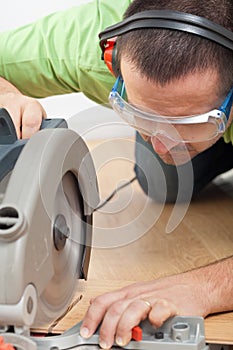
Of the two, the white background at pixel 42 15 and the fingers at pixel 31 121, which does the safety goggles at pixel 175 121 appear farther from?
the white background at pixel 42 15

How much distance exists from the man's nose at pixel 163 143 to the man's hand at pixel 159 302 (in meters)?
0.25

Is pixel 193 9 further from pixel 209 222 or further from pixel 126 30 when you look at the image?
pixel 209 222

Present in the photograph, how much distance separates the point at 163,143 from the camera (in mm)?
1575

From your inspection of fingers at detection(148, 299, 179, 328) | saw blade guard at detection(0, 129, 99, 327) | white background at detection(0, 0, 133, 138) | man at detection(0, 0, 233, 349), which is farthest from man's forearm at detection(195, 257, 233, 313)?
white background at detection(0, 0, 133, 138)

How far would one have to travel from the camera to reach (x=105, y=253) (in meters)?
2.20

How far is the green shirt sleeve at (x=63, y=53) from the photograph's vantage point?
6.98 feet

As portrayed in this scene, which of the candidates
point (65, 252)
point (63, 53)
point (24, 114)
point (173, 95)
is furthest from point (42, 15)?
point (65, 252)

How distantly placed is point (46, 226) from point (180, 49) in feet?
1.50

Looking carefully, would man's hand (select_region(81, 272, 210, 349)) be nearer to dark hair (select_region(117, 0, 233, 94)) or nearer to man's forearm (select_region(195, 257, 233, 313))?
man's forearm (select_region(195, 257, 233, 313))

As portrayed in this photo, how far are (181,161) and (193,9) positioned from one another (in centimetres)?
31

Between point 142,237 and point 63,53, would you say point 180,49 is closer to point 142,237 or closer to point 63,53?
point 63,53

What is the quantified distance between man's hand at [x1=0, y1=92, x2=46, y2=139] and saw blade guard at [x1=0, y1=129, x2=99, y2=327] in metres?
0.13

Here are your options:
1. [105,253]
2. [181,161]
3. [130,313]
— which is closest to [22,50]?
[105,253]

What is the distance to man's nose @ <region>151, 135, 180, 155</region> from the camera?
61.4 inches
